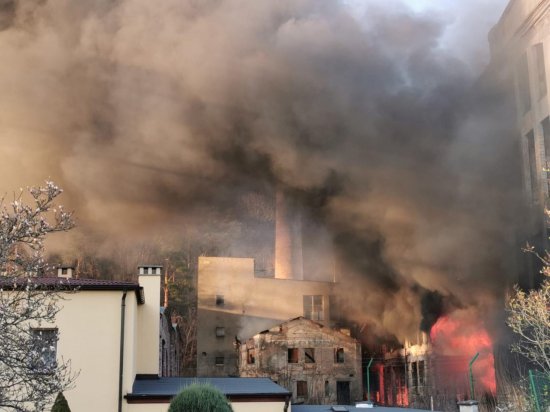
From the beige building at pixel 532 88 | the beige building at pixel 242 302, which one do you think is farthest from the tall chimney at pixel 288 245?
the beige building at pixel 532 88

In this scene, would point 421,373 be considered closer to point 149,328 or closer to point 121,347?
point 149,328

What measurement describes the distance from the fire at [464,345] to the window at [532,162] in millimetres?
7243

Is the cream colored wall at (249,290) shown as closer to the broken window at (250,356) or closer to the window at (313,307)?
the window at (313,307)

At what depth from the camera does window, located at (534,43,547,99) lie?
87.4 ft

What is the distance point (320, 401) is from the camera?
129ft

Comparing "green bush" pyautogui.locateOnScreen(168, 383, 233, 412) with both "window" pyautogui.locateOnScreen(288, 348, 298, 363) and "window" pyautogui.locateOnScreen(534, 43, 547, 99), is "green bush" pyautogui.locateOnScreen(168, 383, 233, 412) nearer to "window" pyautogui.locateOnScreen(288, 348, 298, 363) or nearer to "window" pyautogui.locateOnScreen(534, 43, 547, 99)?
"window" pyautogui.locateOnScreen(534, 43, 547, 99)

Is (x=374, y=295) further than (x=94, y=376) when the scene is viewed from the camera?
Yes

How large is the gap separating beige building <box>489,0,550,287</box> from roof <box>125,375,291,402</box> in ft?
43.6

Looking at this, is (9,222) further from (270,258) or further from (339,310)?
(270,258)

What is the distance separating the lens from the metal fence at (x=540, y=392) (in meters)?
16.9

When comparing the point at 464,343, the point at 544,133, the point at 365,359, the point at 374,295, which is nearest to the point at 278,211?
the point at 374,295

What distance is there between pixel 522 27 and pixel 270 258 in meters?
31.3

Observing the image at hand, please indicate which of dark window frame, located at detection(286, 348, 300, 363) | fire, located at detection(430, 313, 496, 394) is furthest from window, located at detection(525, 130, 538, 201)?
dark window frame, located at detection(286, 348, 300, 363)

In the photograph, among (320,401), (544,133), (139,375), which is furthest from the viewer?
(320,401)
